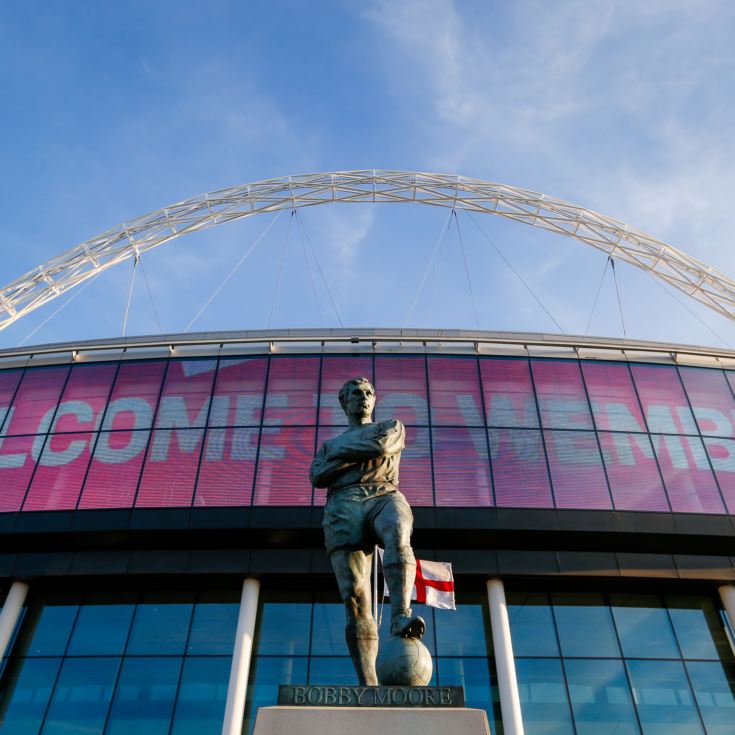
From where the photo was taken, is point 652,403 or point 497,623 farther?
point 652,403

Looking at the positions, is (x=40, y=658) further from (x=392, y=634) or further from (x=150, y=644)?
(x=392, y=634)

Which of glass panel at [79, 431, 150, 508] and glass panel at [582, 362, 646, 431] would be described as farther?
glass panel at [582, 362, 646, 431]

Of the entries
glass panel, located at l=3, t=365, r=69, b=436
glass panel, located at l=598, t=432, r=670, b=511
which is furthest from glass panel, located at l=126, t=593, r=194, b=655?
glass panel, located at l=598, t=432, r=670, b=511

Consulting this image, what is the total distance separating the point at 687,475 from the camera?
854 inches

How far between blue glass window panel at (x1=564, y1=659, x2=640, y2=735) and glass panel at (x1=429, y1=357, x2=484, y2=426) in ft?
26.2

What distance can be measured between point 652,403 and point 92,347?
20.4 meters

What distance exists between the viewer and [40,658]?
19.8 metres

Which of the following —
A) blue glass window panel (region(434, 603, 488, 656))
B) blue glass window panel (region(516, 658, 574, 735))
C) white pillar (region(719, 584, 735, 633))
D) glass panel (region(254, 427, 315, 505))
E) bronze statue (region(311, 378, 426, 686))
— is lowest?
bronze statue (region(311, 378, 426, 686))

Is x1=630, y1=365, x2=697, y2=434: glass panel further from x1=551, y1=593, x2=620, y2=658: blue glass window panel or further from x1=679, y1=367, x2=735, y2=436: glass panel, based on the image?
x1=551, y1=593, x2=620, y2=658: blue glass window panel

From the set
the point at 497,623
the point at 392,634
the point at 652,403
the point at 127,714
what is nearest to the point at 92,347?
the point at 127,714

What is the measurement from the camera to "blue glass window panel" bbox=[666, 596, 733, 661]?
19.9m

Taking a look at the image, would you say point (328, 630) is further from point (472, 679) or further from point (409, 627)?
point (409, 627)

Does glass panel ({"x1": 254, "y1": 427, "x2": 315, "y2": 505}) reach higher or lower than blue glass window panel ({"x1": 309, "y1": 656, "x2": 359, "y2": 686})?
higher

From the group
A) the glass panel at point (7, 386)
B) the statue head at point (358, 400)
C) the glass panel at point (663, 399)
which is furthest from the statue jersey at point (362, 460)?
the glass panel at point (7, 386)
